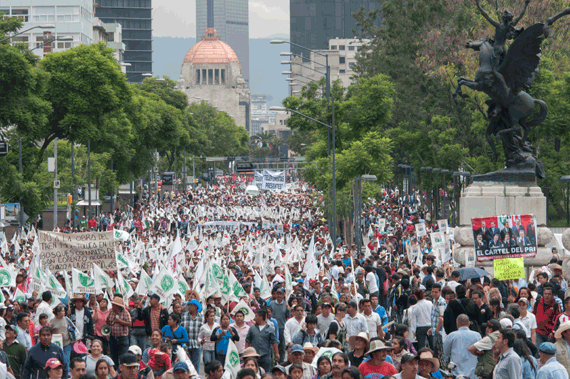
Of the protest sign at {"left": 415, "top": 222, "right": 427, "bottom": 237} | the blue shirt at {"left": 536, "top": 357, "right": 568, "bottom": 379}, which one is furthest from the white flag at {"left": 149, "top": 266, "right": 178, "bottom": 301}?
the protest sign at {"left": 415, "top": 222, "right": 427, "bottom": 237}

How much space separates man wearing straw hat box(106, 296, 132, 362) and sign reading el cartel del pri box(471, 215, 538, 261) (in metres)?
6.04

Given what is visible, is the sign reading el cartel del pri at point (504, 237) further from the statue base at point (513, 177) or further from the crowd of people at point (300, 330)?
the statue base at point (513, 177)

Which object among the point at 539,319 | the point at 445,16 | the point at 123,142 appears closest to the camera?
the point at 539,319

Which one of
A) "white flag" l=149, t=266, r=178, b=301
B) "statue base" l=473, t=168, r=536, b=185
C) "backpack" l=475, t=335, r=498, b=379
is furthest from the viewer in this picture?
"statue base" l=473, t=168, r=536, b=185

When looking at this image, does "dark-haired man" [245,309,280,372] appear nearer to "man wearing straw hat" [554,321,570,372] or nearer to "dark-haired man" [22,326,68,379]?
"dark-haired man" [22,326,68,379]

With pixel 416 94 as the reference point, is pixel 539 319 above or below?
below

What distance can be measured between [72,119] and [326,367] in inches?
1500

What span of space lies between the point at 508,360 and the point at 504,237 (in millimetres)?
7275

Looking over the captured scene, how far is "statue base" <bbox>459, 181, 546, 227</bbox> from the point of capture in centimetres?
2061

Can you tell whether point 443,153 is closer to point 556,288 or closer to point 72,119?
point 72,119

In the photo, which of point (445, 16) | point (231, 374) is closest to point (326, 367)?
point (231, 374)

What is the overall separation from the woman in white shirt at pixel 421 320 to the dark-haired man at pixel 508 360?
3885 millimetres

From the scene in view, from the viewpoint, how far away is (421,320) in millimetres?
13789

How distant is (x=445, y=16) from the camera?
171ft
